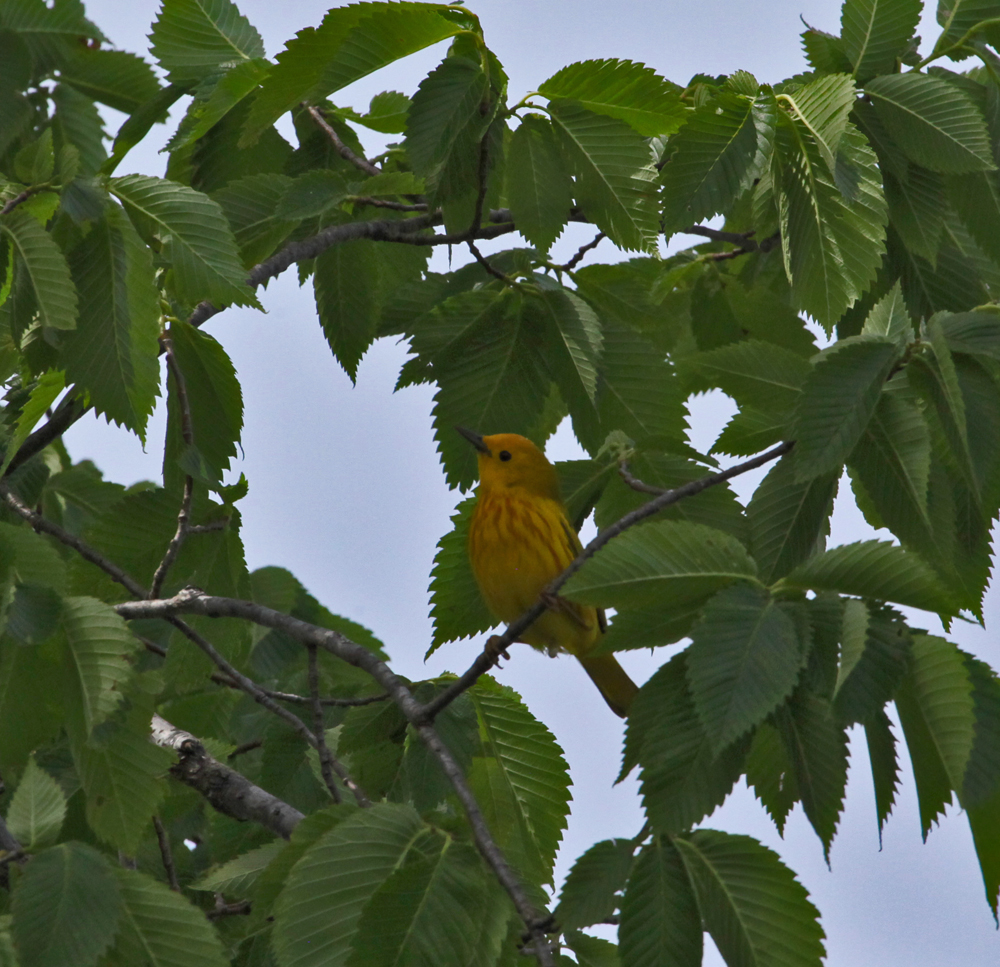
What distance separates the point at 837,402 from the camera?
1921 mm

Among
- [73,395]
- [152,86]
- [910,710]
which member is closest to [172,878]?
[73,395]

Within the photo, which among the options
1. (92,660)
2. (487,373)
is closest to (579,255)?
(487,373)

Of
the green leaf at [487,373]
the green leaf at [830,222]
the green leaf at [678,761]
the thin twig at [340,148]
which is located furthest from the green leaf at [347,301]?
the green leaf at [678,761]

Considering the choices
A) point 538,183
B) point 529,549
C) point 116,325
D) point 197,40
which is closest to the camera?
point 116,325

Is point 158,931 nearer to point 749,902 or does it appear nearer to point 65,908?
point 65,908

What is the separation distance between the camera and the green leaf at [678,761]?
164cm

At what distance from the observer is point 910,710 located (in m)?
1.59

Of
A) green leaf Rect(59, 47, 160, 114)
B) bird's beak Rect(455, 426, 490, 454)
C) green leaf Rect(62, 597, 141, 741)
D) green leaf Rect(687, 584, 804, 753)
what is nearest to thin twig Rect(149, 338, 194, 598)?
bird's beak Rect(455, 426, 490, 454)

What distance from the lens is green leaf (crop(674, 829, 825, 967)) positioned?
1.69 meters

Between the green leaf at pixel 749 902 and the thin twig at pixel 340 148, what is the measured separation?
8.53 feet

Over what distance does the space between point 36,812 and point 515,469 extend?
2.95 meters

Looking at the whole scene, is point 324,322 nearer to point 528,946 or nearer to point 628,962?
point 528,946

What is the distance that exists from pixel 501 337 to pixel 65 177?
1.14 meters

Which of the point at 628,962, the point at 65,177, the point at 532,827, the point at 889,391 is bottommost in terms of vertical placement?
the point at 628,962
